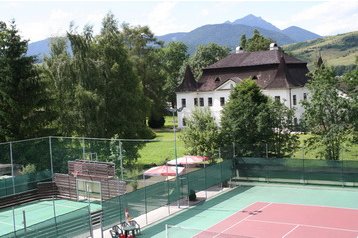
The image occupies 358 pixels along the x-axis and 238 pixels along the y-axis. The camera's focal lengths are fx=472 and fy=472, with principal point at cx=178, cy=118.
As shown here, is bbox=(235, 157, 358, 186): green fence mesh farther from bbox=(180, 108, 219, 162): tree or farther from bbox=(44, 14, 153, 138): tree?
bbox=(44, 14, 153, 138): tree

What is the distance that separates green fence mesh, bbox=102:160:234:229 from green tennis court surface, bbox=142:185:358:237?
34.8 inches

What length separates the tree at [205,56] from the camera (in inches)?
3415

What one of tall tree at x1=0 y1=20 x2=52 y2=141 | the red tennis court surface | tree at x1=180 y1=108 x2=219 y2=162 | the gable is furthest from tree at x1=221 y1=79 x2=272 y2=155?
the gable

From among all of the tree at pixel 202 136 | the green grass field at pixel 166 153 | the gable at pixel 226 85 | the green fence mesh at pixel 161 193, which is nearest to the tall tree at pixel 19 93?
the green grass field at pixel 166 153

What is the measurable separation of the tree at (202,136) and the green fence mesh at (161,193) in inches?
104

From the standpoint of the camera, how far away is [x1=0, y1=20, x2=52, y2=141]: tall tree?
1320 inches

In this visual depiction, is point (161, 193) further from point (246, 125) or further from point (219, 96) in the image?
point (219, 96)

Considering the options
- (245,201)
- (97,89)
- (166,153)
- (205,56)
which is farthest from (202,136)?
(205,56)

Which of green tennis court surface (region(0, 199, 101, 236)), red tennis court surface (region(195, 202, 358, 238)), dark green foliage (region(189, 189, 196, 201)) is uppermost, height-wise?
dark green foliage (region(189, 189, 196, 201))

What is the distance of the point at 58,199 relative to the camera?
27109 millimetres

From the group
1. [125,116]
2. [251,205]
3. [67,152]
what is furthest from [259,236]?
[125,116]

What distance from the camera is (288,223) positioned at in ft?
66.6

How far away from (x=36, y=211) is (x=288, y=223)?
42.3ft

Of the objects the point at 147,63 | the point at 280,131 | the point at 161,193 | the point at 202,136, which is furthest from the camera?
the point at 147,63
